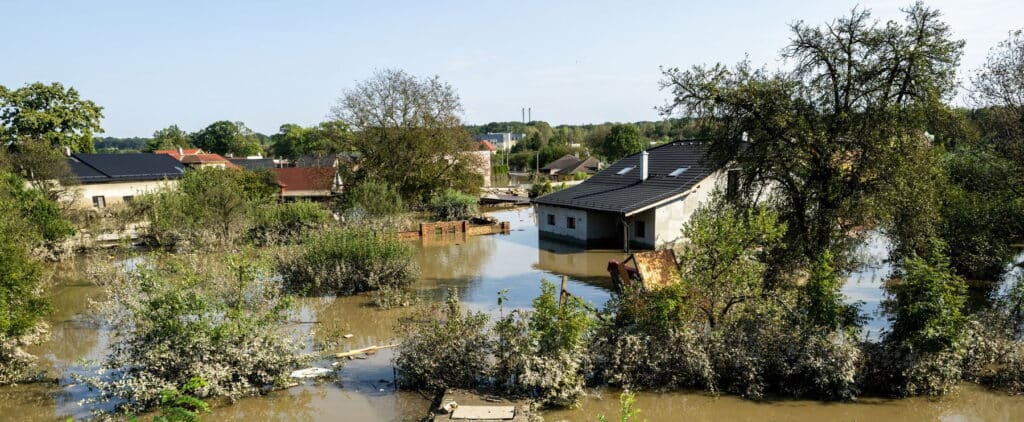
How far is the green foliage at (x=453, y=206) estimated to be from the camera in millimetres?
33719

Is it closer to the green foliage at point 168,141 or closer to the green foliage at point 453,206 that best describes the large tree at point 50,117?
the green foliage at point 453,206

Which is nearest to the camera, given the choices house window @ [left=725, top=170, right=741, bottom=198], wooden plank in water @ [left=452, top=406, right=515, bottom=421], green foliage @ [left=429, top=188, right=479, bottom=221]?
wooden plank in water @ [left=452, top=406, right=515, bottom=421]

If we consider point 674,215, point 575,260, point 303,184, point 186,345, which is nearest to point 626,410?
point 186,345

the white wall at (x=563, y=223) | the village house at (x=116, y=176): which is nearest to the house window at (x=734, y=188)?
the white wall at (x=563, y=223)

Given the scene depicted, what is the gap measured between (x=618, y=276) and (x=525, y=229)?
686 inches

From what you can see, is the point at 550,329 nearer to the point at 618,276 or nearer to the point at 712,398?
the point at 712,398

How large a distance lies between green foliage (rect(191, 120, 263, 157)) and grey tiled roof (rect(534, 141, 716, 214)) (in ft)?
293

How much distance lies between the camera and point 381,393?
10633 mm

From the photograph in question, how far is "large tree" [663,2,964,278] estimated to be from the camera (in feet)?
42.1

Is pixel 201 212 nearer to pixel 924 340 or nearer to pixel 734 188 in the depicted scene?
pixel 734 188

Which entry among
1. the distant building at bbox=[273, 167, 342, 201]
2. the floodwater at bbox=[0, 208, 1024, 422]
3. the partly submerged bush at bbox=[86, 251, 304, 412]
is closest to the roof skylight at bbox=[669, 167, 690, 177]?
the floodwater at bbox=[0, 208, 1024, 422]

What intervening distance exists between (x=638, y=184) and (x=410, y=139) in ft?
45.1

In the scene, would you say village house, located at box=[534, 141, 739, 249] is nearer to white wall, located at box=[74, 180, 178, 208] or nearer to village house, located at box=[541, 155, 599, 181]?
white wall, located at box=[74, 180, 178, 208]

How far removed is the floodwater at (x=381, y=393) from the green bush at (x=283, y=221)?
6.73 meters
